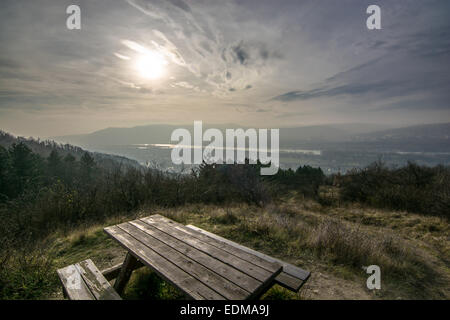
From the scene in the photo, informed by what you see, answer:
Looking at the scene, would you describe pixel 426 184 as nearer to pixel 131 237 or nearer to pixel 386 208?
pixel 386 208

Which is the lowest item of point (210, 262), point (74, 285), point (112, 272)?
point (112, 272)

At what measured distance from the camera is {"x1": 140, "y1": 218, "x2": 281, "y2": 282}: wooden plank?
1.68 meters

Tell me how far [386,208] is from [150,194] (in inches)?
377

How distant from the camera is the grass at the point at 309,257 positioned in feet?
9.14

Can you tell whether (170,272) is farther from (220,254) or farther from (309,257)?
(309,257)

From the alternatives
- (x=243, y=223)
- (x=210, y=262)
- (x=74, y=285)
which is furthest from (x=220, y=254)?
(x=243, y=223)

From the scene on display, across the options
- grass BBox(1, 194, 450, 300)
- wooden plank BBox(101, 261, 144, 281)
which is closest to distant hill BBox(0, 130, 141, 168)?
grass BBox(1, 194, 450, 300)

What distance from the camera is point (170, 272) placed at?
1682mm

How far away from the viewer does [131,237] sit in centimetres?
244

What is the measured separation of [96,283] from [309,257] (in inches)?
128

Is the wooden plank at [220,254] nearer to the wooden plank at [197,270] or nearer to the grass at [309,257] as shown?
the wooden plank at [197,270]

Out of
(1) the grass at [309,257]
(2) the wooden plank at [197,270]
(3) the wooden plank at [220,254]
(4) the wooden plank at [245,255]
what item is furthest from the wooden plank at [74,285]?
(4) the wooden plank at [245,255]

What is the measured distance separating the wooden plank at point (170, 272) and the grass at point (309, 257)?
982 millimetres
